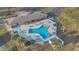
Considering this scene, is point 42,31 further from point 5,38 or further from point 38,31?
point 5,38

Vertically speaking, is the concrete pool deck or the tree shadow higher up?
the concrete pool deck

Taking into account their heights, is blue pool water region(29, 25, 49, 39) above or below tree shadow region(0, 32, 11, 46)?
above

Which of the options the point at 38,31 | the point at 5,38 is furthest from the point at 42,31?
the point at 5,38

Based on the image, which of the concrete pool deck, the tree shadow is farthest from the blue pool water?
the tree shadow

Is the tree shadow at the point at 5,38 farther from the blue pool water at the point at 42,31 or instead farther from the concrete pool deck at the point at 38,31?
the blue pool water at the point at 42,31

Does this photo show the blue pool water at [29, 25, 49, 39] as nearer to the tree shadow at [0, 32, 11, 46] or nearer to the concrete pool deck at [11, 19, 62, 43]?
the concrete pool deck at [11, 19, 62, 43]

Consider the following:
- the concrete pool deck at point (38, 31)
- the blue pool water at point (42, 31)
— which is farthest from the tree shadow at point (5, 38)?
the blue pool water at point (42, 31)

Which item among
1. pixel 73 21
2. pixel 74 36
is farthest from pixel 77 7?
pixel 74 36
